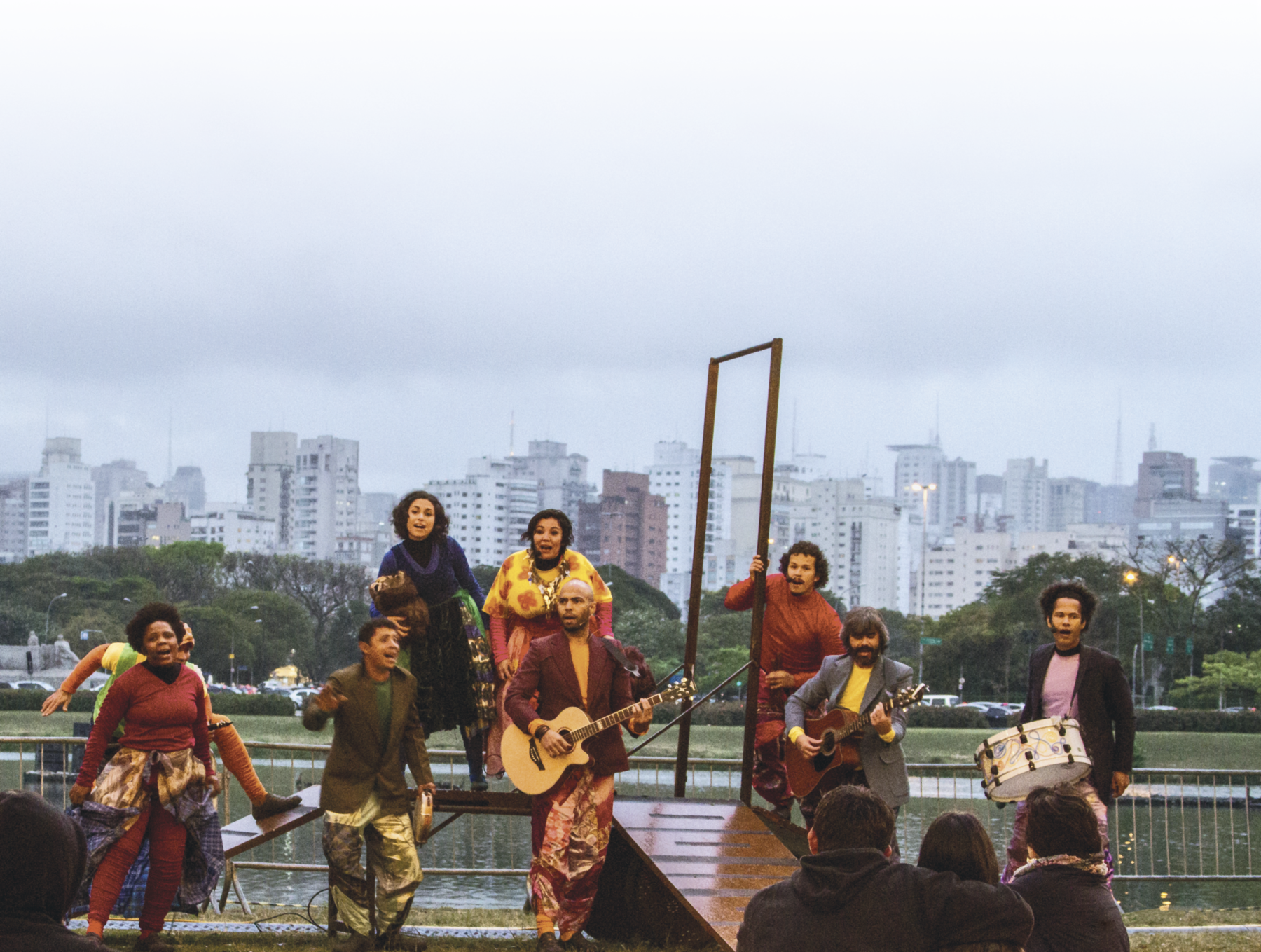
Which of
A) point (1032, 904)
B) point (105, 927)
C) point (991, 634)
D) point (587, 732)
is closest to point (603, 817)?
point (587, 732)

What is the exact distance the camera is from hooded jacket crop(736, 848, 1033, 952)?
144 inches

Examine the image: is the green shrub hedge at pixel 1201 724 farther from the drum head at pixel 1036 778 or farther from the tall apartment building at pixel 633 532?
the tall apartment building at pixel 633 532

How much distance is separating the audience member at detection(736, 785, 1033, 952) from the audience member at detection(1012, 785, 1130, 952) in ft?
1.54

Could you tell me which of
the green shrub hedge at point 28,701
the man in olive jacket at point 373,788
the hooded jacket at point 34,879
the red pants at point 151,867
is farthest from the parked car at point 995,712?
the hooded jacket at point 34,879

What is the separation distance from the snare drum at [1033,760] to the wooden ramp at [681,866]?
1.01 metres

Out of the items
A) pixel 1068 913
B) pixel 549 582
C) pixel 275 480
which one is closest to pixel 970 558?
pixel 275 480

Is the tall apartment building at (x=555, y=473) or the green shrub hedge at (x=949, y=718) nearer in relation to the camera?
the green shrub hedge at (x=949, y=718)

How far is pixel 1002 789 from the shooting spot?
21.1 feet

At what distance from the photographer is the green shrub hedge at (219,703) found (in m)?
33.5

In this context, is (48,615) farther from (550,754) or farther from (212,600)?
(550,754)

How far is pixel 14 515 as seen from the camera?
157750 mm

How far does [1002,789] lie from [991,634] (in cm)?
4631

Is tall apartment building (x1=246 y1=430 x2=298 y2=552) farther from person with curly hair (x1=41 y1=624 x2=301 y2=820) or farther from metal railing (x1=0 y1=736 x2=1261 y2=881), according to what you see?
person with curly hair (x1=41 y1=624 x2=301 y2=820)

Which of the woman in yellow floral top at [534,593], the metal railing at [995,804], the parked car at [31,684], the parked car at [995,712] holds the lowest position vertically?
the parked car at [31,684]
